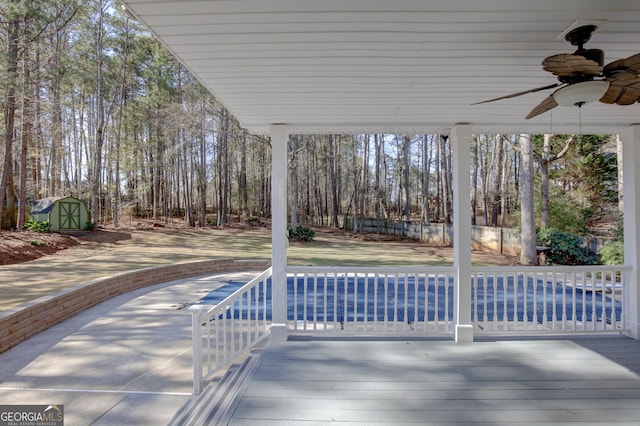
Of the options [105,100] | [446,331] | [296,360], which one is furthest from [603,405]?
[105,100]

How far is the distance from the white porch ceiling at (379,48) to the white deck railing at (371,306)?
167 cm

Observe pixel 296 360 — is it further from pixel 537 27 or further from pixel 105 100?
pixel 105 100

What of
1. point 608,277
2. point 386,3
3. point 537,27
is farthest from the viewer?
point 608,277

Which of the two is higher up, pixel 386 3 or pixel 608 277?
pixel 386 3

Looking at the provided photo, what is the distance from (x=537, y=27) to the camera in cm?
197

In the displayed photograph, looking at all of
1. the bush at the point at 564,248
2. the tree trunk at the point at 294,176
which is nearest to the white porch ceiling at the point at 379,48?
the bush at the point at 564,248

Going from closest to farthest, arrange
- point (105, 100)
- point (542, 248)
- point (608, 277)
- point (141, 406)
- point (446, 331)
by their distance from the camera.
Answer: point (141, 406), point (446, 331), point (608, 277), point (542, 248), point (105, 100)

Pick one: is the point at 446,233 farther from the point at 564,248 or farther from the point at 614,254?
the point at 614,254

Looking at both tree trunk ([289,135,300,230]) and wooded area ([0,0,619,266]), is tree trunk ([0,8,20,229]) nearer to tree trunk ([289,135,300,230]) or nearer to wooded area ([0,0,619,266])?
wooded area ([0,0,619,266])

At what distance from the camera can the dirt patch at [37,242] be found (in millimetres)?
9188

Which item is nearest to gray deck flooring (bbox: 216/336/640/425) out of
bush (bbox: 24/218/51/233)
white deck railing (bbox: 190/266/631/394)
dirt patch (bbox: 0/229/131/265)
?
white deck railing (bbox: 190/266/631/394)

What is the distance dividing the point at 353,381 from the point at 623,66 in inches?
106

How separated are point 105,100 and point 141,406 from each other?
20390 mm

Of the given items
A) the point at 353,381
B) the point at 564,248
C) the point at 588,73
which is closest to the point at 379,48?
the point at 588,73
